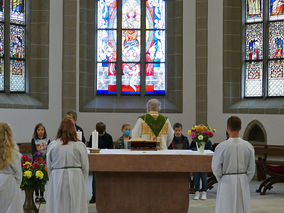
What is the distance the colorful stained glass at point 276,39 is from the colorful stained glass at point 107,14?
14.0 ft

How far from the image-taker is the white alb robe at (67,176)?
7.73m

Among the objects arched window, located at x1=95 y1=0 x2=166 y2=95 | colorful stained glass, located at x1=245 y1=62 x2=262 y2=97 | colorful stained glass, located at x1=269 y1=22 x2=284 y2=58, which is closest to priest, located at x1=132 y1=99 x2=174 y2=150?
colorful stained glass, located at x1=245 y1=62 x2=262 y2=97

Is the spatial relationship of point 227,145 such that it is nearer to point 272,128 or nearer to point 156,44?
point 272,128

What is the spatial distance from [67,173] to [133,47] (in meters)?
9.39

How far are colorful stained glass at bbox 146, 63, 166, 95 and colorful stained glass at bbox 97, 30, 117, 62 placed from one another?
1031 mm

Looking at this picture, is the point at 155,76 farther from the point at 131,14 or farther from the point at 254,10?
the point at 254,10

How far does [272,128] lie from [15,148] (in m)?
9.57

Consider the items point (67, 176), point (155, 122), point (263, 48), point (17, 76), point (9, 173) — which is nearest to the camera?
point (9, 173)

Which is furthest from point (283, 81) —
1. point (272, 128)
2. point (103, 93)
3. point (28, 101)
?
point (28, 101)

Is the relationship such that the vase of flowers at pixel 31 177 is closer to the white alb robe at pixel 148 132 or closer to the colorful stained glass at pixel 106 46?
the white alb robe at pixel 148 132

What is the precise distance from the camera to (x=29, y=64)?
52.7 feet

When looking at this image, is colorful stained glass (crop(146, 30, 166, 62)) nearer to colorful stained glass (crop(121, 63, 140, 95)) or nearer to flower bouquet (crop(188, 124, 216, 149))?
colorful stained glass (crop(121, 63, 140, 95))

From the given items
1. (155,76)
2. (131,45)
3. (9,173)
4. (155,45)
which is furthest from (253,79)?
(9,173)

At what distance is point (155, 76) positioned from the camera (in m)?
16.8
